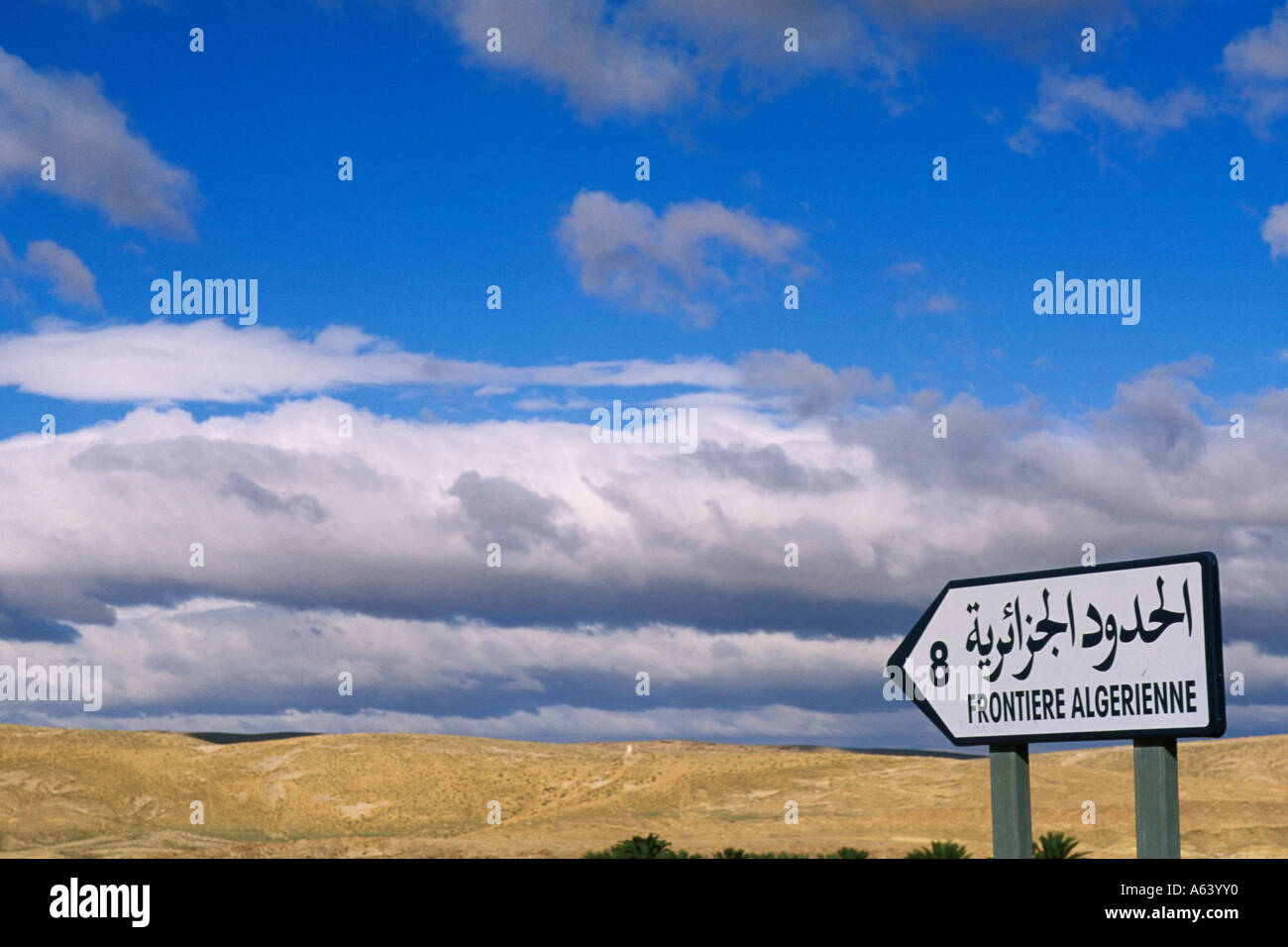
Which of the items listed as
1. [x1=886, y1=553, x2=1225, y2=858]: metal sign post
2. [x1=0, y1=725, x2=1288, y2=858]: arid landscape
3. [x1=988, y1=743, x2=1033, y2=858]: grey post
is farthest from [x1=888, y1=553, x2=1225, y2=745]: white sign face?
[x1=0, y1=725, x2=1288, y2=858]: arid landscape

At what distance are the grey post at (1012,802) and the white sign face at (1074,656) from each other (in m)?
0.27

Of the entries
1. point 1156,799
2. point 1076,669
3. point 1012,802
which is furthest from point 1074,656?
point 1012,802

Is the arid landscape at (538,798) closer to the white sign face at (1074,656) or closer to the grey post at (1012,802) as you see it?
the grey post at (1012,802)

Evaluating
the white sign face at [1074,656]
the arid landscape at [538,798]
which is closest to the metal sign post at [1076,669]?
the white sign face at [1074,656]

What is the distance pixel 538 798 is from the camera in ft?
203

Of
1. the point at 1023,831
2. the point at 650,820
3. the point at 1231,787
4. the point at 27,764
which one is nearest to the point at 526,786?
the point at 650,820

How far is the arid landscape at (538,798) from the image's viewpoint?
141 ft

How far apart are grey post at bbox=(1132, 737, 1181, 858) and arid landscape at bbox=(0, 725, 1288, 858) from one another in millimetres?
25020

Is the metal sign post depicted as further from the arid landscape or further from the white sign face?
the arid landscape

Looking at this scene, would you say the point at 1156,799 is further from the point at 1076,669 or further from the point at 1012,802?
the point at 1012,802
